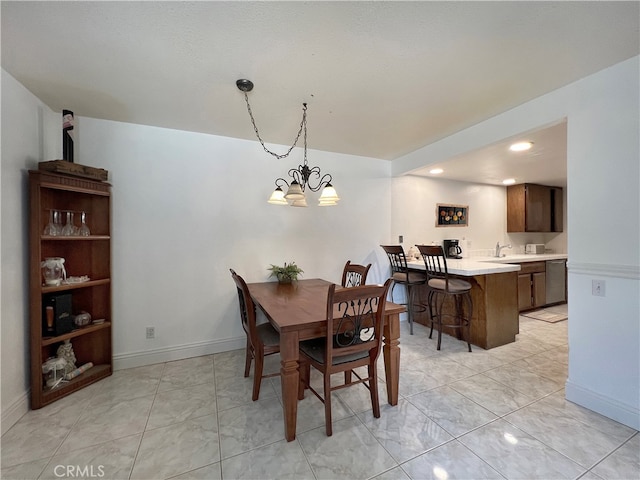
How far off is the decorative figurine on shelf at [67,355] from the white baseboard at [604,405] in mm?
3920

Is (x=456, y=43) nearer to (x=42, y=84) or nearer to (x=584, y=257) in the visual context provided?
(x=584, y=257)

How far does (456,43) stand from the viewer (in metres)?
1.51

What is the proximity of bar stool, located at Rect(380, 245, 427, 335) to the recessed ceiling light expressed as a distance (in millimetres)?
1590

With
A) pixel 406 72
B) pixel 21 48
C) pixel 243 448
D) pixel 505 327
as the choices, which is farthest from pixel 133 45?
pixel 505 327

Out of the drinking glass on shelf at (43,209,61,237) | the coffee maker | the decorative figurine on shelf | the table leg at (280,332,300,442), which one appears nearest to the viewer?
the table leg at (280,332,300,442)

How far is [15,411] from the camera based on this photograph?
1.79 meters

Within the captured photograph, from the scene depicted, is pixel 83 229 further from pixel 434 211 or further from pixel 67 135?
pixel 434 211

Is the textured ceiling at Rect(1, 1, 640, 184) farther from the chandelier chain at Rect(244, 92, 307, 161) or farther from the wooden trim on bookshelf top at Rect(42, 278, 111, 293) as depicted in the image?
the wooden trim on bookshelf top at Rect(42, 278, 111, 293)

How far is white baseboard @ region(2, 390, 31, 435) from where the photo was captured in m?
1.70

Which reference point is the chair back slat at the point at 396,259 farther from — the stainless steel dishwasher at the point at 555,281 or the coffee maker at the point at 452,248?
the stainless steel dishwasher at the point at 555,281

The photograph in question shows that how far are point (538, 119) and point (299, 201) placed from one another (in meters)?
2.00

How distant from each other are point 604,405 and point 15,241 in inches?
164

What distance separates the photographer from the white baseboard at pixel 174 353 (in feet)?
8.34

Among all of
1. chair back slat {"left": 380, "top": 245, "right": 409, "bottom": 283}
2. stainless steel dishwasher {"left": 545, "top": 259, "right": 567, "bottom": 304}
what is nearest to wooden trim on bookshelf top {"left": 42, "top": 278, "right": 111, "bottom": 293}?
chair back slat {"left": 380, "top": 245, "right": 409, "bottom": 283}
